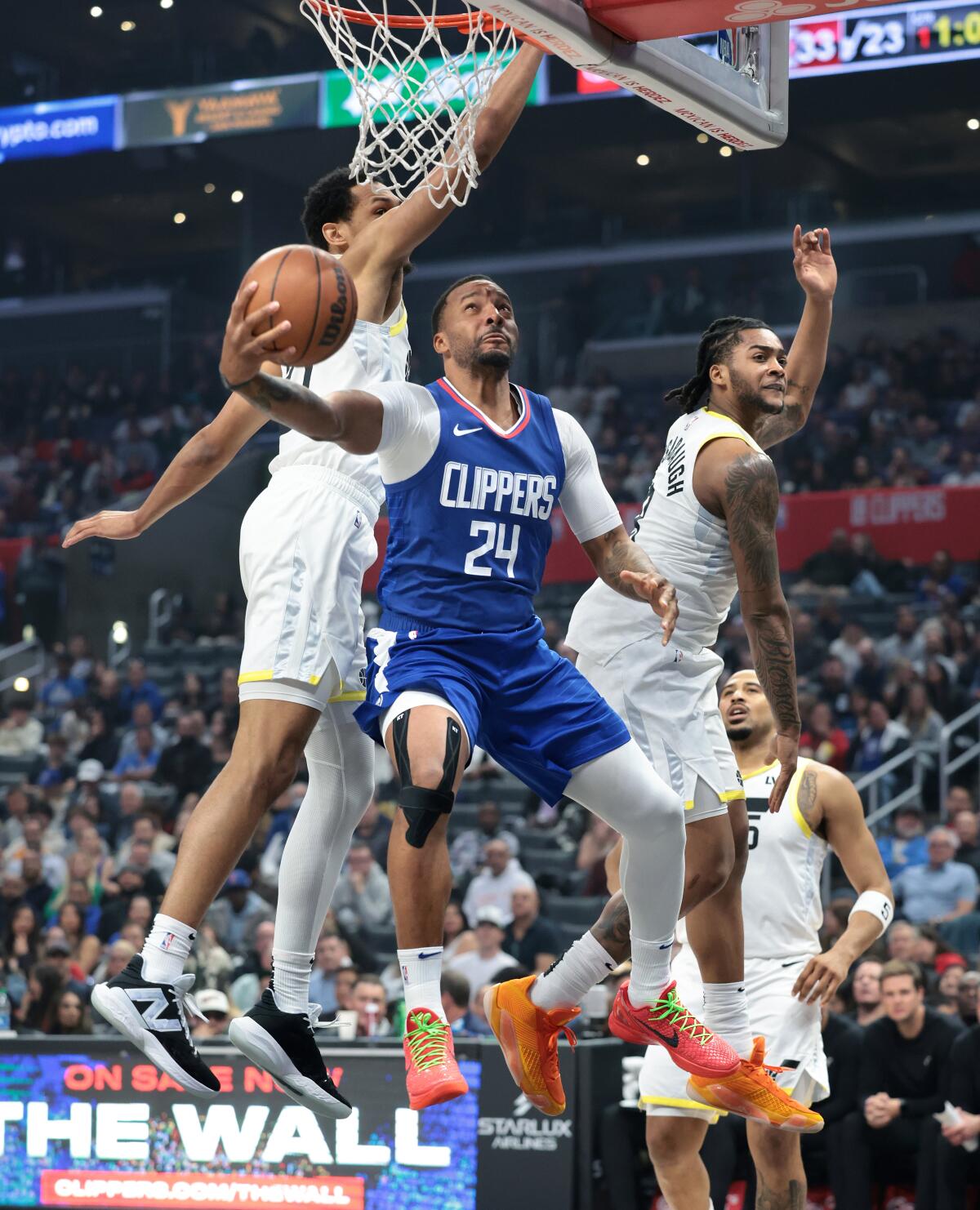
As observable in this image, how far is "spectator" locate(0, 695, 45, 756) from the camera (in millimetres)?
19625

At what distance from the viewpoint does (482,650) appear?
16.7ft

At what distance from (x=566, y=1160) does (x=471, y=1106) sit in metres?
0.56

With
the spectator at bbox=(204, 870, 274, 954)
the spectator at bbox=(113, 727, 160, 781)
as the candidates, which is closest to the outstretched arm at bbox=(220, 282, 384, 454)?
the spectator at bbox=(204, 870, 274, 954)

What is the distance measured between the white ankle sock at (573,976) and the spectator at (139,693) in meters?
13.9

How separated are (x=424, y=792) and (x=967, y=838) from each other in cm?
913

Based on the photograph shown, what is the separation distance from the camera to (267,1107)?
29.2 ft

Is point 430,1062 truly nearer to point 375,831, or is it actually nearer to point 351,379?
point 351,379

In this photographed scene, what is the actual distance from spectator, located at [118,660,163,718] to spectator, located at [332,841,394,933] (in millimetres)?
5787

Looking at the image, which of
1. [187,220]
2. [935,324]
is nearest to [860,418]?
[935,324]

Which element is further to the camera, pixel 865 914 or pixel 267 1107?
pixel 267 1107

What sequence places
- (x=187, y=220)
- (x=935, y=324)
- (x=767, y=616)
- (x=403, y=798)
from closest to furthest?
(x=403, y=798) < (x=767, y=616) < (x=935, y=324) < (x=187, y=220)

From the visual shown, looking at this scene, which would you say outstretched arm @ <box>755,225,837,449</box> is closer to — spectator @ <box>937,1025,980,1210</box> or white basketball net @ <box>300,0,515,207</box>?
white basketball net @ <box>300,0,515,207</box>

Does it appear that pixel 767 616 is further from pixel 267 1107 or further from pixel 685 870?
pixel 267 1107

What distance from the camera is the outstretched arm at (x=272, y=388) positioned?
4340 millimetres
